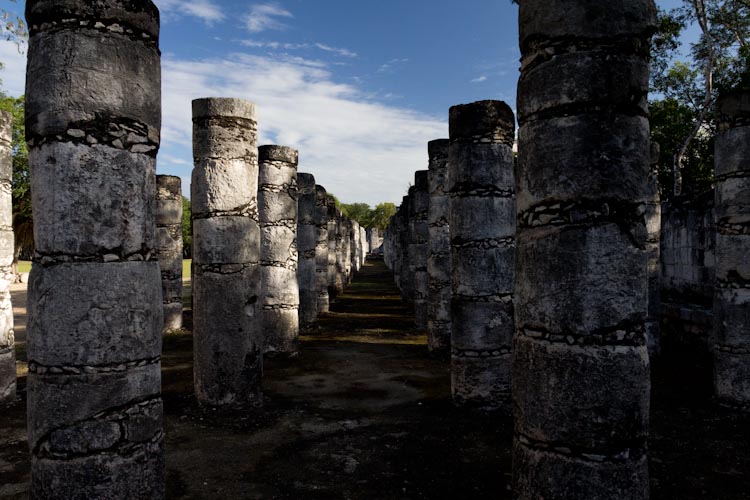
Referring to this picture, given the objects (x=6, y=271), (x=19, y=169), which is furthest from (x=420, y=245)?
(x=19, y=169)

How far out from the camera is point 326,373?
9.85 meters

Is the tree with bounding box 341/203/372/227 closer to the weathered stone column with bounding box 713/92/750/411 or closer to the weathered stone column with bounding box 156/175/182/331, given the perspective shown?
the weathered stone column with bounding box 156/175/182/331

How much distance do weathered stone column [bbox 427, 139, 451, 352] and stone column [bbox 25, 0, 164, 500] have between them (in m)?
8.00

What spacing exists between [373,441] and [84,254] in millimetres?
3834

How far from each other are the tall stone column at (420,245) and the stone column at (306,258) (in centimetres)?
284

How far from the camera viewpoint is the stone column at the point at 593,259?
3928mm

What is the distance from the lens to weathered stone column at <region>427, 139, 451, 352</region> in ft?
38.2

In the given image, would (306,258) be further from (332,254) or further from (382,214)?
(382,214)

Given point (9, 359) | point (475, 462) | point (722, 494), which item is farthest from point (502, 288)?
point (9, 359)

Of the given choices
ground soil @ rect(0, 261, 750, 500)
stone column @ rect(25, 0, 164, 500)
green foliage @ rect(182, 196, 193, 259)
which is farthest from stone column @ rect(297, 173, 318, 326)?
green foliage @ rect(182, 196, 193, 259)

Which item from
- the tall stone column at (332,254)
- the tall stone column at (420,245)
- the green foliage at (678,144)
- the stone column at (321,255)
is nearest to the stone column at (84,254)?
the tall stone column at (420,245)

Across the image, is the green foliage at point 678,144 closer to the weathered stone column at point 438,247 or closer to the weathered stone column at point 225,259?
the weathered stone column at point 438,247

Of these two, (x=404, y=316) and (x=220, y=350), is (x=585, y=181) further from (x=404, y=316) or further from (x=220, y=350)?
(x=404, y=316)

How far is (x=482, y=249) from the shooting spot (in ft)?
25.0
